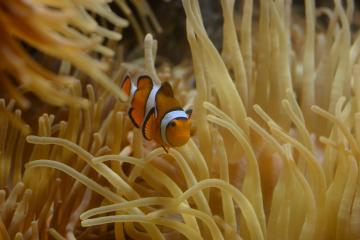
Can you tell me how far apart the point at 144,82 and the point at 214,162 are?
0.93 feet

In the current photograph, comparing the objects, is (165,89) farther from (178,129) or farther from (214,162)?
(214,162)

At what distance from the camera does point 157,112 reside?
1.14m

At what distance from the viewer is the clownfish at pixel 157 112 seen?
1114 millimetres

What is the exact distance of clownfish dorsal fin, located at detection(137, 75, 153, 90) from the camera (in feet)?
3.93

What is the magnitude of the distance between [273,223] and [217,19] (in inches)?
54.0

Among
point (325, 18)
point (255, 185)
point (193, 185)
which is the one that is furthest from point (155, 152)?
point (325, 18)

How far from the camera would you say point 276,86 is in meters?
1.47

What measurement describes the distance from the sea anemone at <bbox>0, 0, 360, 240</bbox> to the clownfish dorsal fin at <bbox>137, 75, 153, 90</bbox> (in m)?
0.06

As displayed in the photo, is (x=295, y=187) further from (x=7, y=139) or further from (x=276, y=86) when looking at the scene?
(x=7, y=139)

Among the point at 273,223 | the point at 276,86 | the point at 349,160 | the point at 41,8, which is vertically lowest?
the point at 273,223

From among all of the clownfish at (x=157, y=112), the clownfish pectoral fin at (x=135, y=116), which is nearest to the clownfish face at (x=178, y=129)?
the clownfish at (x=157, y=112)

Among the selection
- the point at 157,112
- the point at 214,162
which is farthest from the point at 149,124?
the point at 214,162

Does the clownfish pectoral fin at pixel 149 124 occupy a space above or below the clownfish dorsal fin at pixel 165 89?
below

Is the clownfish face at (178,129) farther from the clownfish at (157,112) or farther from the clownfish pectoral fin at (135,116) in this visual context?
the clownfish pectoral fin at (135,116)
